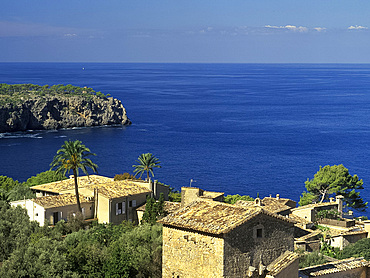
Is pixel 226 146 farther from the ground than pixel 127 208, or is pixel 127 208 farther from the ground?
pixel 127 208

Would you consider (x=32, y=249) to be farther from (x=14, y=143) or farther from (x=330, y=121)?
(x=330, y=121)

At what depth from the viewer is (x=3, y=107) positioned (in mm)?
146125

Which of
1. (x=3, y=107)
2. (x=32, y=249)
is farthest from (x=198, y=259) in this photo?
(x=3, y=107)

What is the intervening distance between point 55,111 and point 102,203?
121 metres

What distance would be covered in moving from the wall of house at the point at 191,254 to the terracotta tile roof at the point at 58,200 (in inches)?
933

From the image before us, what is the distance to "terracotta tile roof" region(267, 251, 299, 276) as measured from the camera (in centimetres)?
1594

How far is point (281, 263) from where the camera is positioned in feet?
53.5

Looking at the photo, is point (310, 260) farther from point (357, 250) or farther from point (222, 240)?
point (222, 240)

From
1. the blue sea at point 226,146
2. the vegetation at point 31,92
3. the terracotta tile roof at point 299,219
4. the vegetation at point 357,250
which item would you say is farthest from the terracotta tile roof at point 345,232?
the vegetation at point 31,92

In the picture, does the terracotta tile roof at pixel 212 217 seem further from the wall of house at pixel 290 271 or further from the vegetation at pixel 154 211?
the vegetation at pixel 154 211

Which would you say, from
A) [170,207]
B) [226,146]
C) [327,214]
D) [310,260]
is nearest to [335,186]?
[327,214]

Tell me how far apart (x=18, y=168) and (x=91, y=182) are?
173 feet

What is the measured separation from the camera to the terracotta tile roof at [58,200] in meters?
38.8

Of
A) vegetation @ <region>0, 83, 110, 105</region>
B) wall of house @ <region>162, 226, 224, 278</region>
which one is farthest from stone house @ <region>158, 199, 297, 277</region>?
vegetation @ <region>0, 83, 110, 105</region>
